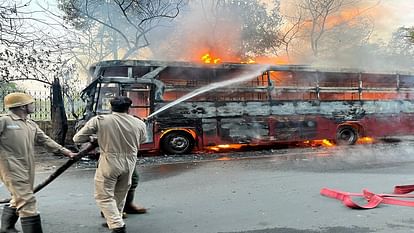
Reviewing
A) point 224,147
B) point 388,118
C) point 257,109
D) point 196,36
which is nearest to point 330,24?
point 196,36

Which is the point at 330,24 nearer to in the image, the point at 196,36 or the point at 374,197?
the point at 196,36

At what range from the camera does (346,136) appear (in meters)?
13.8

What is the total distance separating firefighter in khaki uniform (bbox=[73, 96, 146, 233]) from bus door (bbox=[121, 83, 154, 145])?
21.8 ft

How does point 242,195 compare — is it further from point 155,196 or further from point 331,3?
point 331,3

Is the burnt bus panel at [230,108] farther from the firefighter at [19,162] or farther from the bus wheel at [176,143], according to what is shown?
the firefighter at [19,162]

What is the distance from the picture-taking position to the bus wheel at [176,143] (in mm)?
11219

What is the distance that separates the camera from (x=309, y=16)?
22953 mm

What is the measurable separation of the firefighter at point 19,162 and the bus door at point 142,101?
680 centimetres

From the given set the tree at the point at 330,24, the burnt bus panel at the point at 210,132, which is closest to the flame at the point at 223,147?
the burnt bus panel at the point at 210,132

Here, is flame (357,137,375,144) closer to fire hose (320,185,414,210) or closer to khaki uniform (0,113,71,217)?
fire hose (320,185,414,210)

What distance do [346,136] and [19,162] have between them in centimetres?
1196

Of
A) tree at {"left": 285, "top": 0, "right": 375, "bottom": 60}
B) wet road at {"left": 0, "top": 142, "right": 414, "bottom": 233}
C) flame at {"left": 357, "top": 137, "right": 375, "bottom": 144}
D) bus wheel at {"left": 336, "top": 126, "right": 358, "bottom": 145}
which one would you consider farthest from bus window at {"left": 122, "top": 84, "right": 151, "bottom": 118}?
tree at {"left": 285, "top": 0, "right": 375, "bottom": 60}

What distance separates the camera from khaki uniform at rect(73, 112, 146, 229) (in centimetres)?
409

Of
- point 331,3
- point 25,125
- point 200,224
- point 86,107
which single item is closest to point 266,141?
point 86,107
